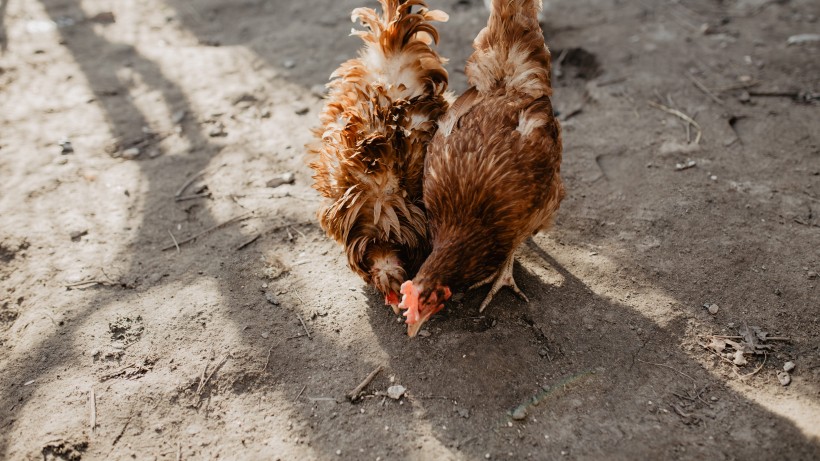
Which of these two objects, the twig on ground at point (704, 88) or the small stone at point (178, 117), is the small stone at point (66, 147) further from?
the twig on ground at point (704, 88)

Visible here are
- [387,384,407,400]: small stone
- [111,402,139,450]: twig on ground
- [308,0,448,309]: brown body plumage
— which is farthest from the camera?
[308,0,448,309]: brown body plumage

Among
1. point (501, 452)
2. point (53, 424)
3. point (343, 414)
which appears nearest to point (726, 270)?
point (501, 452)

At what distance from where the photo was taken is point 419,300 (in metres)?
2.22

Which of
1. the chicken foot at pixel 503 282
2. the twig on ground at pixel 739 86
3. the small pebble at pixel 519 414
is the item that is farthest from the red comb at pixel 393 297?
the twig on ground at pixel 739 86

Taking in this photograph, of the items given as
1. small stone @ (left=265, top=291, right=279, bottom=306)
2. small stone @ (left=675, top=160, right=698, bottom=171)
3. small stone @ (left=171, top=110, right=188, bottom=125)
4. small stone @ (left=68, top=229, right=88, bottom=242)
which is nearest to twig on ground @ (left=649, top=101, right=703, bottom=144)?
small stone @ (left=675, top=160, right=698, bottom=171)

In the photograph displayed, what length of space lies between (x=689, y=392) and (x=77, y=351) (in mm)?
2929

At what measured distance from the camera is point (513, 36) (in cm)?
273

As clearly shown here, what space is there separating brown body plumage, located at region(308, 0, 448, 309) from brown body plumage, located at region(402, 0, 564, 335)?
183 millimetres

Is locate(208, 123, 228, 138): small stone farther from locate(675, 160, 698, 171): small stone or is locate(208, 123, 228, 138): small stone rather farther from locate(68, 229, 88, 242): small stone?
locate(675, 160, 698, 171): small stone

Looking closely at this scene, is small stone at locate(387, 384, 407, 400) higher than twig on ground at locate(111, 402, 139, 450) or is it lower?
lower

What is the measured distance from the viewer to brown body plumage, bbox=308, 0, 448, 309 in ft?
8.50

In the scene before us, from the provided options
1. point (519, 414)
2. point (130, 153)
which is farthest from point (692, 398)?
point (130, 153)

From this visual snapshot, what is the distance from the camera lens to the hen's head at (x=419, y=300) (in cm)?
220

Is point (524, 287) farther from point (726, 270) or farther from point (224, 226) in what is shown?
point (224, 226)
